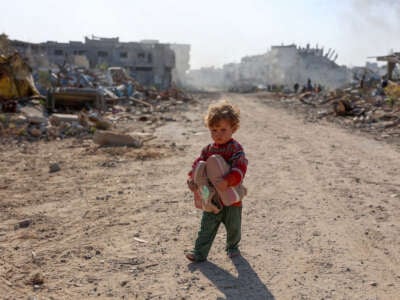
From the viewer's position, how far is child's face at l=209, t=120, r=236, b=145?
2.47m

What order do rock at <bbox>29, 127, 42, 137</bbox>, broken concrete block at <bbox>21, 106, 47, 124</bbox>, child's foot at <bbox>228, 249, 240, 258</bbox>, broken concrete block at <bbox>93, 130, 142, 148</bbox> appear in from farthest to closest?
broken concrete block at <bbox>21, 106, 47, 124</bbox>
rock at <bbox>29, 127, 42, 137</bbox>
broken concrete block at <bbox>93, 130, 142, 148</bbox>
child's foot at <bbox>228, 249, 240, 258</bbox>

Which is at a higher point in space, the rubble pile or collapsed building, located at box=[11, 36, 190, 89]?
collapsed building, located at box=[11, 36, 190, 89]

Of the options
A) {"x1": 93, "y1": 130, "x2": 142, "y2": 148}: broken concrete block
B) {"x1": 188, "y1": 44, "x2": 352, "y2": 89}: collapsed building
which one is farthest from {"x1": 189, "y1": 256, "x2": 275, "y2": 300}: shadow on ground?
{"x1": 188, "y1": 44, "x2": 352, "y2": 89}: collapsed building

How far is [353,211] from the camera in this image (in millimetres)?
3900

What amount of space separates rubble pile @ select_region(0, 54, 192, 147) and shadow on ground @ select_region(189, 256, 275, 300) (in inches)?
189

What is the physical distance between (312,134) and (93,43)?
120ft

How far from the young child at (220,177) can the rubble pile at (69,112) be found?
4.77 metres

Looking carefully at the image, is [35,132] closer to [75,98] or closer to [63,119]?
[63,119]

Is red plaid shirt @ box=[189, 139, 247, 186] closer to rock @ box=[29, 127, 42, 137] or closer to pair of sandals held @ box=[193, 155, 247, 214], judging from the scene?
pair of sandals held @ box=[193, 155, 247, 214]

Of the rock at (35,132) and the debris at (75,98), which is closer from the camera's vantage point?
the rock at (35,132)

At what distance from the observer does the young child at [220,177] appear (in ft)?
8.07

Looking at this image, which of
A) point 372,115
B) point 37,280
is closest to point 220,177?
point 37,280

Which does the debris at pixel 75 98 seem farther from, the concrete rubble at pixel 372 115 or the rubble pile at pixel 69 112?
the concrete rubble at pixel 372 115

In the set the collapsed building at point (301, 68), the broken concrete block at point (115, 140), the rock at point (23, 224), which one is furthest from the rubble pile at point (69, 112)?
the collapsed building at point (301, 68)
